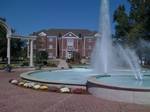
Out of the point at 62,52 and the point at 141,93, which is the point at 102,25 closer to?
the point at 141,93

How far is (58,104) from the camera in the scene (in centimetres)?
1132

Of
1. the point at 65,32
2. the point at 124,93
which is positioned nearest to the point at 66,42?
the point at 65,32

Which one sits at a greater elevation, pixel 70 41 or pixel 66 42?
pixel 70 41

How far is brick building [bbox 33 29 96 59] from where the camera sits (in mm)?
94125

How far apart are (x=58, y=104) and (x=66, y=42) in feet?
274

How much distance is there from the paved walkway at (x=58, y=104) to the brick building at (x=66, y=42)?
262ft

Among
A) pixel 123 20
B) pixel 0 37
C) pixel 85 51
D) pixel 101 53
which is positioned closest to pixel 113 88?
pixel 101 53

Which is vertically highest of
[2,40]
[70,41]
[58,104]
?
[70,41]

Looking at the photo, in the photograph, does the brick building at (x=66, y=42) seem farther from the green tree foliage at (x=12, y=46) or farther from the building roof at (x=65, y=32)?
the green tree foliage at (x=12, y=46)

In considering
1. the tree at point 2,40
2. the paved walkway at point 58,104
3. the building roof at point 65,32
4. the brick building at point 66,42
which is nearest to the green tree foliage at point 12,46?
the tree at point 2,40

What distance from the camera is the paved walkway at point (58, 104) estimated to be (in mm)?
10436

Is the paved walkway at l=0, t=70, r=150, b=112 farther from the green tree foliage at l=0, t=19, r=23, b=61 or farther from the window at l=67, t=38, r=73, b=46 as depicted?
the window at l=67, t=38, r=73, b=46

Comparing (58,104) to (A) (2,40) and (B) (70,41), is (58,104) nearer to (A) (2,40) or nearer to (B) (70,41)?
(A) (2,40)

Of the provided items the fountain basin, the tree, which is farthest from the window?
the fountain basin
